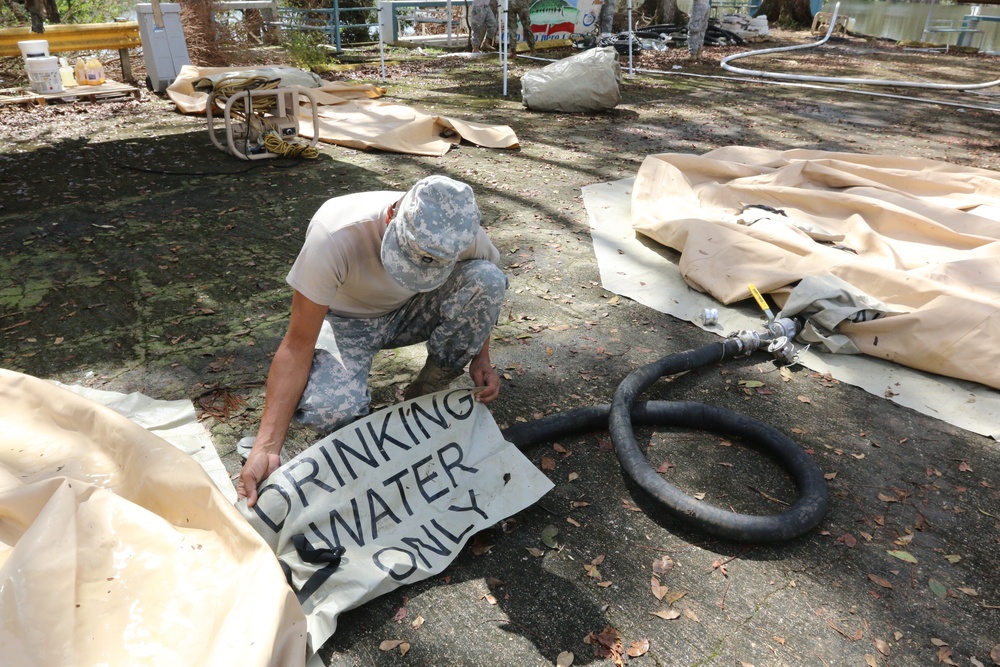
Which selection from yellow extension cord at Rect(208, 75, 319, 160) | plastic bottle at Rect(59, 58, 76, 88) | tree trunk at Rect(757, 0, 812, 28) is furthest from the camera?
tree trunk at Rect(757, 0, 812, 28)

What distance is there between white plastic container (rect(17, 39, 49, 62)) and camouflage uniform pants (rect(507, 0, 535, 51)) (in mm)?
8353

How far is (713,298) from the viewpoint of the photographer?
12.0ft

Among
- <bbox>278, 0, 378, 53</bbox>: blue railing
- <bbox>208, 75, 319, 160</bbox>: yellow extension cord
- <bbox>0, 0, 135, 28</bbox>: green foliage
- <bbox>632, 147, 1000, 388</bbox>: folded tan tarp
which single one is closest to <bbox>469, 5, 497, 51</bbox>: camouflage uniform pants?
<bbox>278, 0, 378, 53</bbox>: blue railing

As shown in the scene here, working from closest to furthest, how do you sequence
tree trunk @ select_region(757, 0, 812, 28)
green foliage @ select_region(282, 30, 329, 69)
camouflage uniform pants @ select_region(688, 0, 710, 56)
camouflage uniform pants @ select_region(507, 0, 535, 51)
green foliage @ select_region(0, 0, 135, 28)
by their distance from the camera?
green foliage @ select_region(282, 30, 329, 69), camouflage uniform pants @ select_region(688, 0, 710, 56), camouflage uniform pants @ select_region(507, 0, 535, 51), green foliage @ select_region(0, 0, 135, 28), tree trunk @ select_region(757, 0, 812, 28)

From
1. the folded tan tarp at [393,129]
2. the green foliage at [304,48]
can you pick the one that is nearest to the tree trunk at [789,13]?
the green foliage at [304,48]

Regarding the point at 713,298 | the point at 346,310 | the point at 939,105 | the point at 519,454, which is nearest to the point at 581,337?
the point at 713,298

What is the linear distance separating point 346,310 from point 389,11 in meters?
14.4

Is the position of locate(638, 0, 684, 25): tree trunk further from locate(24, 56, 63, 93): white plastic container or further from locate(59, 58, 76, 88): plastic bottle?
locate(24, 56, 63, 93): white plastic container

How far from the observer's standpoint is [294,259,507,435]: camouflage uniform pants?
2.11 metres

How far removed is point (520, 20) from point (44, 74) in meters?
8.99

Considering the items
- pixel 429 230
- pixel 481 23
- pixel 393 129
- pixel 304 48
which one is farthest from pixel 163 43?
pixel 429 230

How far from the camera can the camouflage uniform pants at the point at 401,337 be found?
2.11 metres

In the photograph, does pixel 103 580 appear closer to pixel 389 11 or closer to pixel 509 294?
pixel 509 294

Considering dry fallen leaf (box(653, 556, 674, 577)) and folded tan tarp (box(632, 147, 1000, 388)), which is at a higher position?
folded tan tarp (box(632, 147, 1000, 388))
